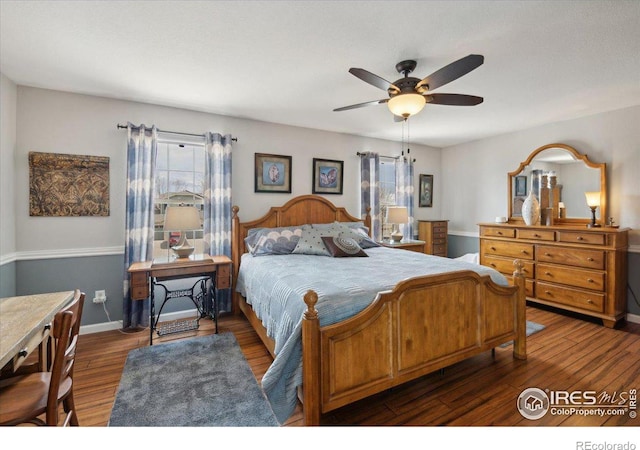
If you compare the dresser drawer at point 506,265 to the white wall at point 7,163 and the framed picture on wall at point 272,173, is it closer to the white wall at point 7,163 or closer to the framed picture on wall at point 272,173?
the framed picture on wall at point 272,173

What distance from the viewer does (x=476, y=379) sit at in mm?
2186

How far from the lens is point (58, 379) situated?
1.21 meters

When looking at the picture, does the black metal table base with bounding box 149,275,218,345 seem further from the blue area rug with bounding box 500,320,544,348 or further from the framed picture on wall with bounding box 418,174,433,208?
the framed picture on wall with bounding box 418,174,433,208

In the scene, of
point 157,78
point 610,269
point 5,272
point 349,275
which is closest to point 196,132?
point 157,78

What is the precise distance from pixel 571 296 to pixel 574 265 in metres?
0.37

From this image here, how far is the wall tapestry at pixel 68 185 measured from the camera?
2.85 metres

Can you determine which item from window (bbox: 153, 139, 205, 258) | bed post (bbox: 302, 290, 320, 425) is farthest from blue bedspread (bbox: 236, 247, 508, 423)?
window (bbox: 153, 139, 205, 258)

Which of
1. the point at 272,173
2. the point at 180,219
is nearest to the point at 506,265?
the point at 272,173

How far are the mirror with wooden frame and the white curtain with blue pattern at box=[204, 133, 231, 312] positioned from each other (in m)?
4.20

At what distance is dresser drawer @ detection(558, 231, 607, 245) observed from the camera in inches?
127

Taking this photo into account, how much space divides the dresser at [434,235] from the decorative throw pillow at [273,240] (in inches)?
102
